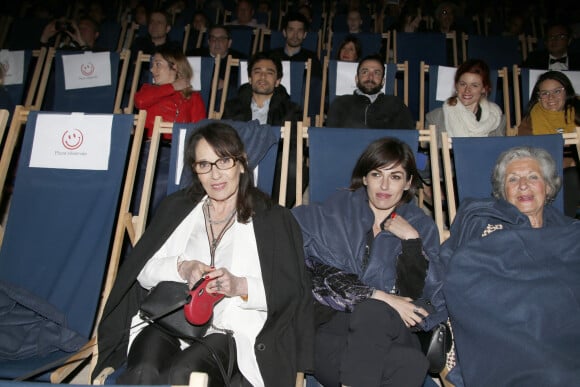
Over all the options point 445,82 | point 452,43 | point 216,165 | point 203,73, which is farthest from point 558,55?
point 216,165

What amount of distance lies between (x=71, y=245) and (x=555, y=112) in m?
2.72

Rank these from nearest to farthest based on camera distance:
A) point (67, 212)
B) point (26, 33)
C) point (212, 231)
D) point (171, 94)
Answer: point (212, 231) → point (67, 212) → point (171, 94) → point (26, 33)

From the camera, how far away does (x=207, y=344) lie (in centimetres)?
142

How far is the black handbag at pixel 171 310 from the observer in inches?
55.2

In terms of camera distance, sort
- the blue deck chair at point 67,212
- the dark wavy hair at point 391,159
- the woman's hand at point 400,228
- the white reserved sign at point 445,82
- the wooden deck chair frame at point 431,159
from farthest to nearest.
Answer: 1. the white reserved sign at point 445,82
2. the wooden deck chair frame at point 431,159
3. the blue deck chair at point 67,212
4. the dark wavy hair at point 391,159
5. the woman's hand at point 400,228

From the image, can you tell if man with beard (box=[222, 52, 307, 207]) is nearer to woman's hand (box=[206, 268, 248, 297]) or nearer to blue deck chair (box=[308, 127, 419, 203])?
blue deck chair (box=[308, 127, 419, 203])

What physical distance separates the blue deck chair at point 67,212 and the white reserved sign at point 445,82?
2.27m

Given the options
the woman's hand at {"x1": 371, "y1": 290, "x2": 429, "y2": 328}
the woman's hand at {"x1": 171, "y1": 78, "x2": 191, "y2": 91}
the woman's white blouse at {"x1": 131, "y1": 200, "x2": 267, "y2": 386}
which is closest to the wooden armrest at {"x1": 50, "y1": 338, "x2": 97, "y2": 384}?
the woman's white blouse at {"x1": 131, "y1": 200, "x2": 267, "y2": 386}

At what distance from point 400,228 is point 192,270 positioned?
747 mm

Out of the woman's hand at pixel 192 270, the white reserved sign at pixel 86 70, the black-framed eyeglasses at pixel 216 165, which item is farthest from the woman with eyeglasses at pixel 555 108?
the white reserved sign at pixel 86 70

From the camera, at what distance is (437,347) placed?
148 centimetres

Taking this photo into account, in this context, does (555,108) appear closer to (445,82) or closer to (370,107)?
(445,82)

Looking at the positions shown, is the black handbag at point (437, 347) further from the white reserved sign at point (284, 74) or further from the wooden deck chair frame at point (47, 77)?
the wooden deck chair frame at point (47, 77)

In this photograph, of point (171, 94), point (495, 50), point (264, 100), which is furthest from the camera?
point (495, 50)
